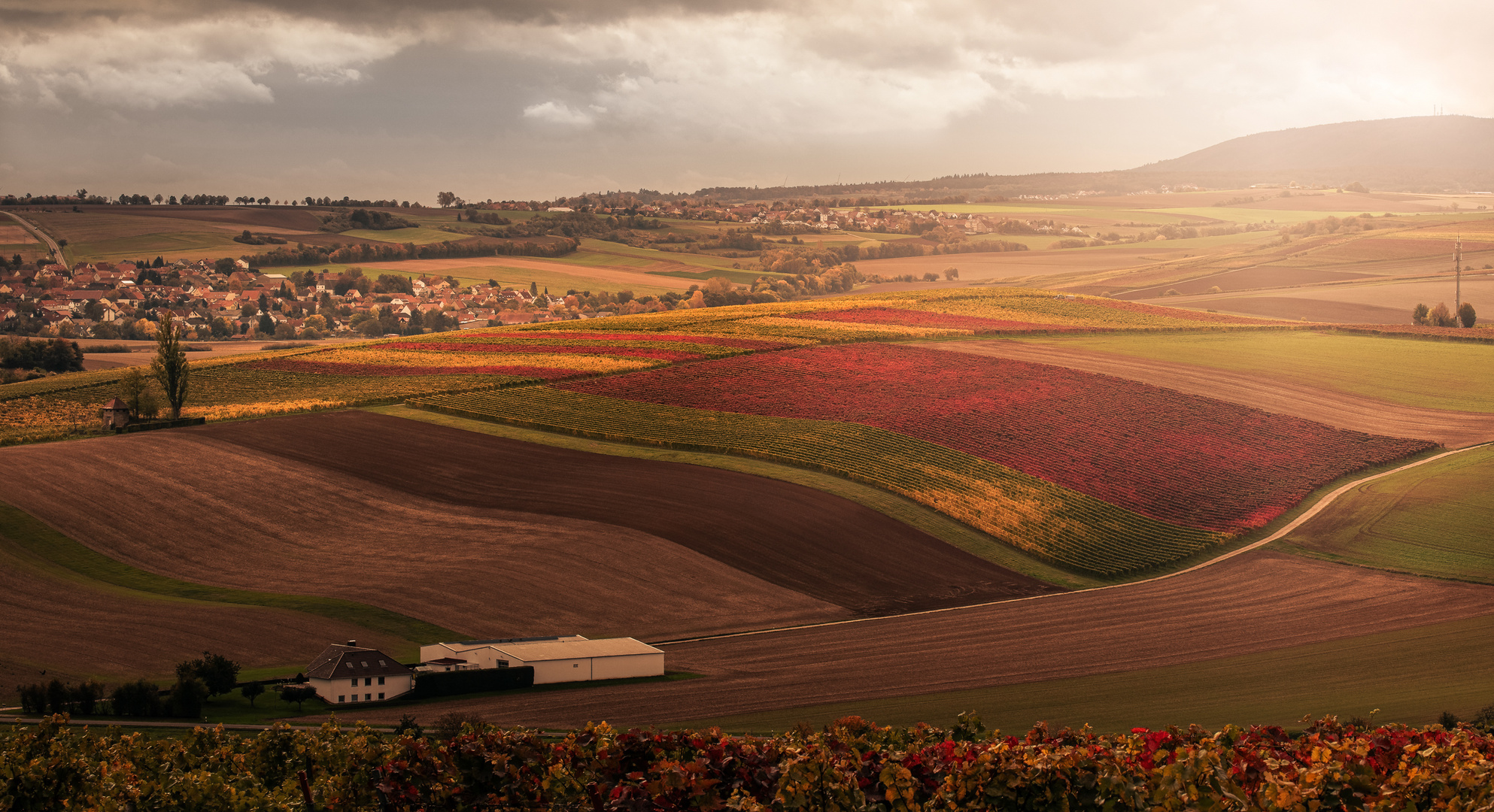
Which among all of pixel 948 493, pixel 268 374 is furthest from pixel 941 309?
pixel 268 374

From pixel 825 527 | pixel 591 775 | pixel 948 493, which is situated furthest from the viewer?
pixel 948 493

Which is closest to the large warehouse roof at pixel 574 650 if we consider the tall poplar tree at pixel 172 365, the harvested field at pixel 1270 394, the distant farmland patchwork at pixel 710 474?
the distant farmland patchwork at pixel 710 474

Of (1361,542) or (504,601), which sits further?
(1361,542)

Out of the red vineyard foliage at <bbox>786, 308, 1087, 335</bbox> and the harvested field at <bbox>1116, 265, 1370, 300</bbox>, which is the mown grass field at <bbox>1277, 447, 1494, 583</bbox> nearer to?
the red vineyard foliage at <bbox>786, 308, 1087, 335</bbox>

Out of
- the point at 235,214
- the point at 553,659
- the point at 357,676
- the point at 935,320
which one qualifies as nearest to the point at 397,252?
the point at 235,214

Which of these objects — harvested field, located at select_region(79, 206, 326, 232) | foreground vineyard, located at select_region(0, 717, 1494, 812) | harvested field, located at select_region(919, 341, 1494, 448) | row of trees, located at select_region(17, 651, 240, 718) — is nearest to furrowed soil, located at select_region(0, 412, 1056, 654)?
row of trees, located at select_region(17, 651, 240, 718)

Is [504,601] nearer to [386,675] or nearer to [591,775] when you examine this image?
[386,675]

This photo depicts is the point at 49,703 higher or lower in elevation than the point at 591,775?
lower
